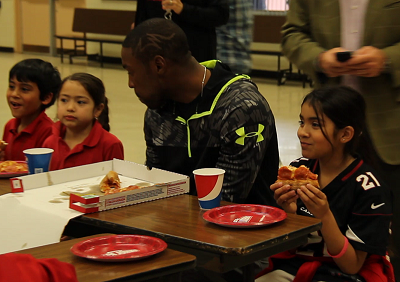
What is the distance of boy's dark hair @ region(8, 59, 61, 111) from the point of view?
366 centimetres

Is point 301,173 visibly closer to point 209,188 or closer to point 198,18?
point 209,188

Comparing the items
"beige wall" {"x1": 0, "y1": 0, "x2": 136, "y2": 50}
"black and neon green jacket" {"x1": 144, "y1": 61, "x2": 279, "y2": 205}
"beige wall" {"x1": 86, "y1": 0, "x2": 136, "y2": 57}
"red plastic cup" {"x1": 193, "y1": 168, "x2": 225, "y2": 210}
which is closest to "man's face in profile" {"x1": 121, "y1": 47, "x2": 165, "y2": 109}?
"black and neon green jacket" {"x1": 144, "y1": 61, "x2": 279, "y2": 205}

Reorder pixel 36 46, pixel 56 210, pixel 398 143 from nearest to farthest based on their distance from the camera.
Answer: pixel 56 210 < pixel 398 143 < pixel 36 46

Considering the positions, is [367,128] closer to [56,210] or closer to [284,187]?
[284,187]

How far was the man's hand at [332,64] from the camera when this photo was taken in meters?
2.39

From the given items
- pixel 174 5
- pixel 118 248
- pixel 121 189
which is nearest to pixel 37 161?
pixel 121 189

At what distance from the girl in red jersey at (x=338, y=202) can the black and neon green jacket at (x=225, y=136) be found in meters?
0.24

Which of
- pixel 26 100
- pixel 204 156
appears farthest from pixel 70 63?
pixel 204 156

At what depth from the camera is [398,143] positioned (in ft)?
8.16

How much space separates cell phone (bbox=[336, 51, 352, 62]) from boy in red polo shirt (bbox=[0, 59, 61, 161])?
1.85m

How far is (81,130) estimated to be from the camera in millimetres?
3234

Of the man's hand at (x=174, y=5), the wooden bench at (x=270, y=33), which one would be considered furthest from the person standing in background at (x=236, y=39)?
the wooden bench at (x=270, y=33)

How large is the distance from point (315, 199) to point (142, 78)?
89 centimetres

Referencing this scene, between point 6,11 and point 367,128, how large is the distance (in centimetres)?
1544
